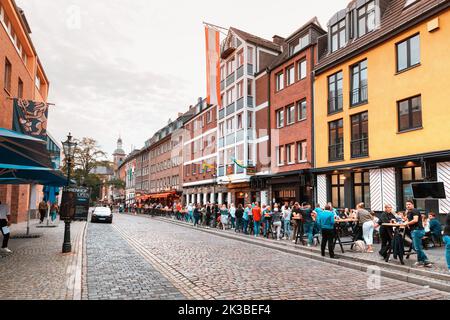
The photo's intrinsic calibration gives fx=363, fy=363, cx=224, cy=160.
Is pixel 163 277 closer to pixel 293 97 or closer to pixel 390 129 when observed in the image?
pixel 390 129

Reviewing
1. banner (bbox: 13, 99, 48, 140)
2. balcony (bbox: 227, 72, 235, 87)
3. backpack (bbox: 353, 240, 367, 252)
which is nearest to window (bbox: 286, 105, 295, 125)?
balcony (bbox: 227, 72, 235, 87)

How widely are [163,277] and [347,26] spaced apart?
61.4ft

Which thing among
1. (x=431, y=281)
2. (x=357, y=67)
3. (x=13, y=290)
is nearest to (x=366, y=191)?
(x=357, y=67)

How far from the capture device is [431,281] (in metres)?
7.82

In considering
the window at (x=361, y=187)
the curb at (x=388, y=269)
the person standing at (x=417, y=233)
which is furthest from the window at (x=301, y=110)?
the person standing at (x=417, y=233)

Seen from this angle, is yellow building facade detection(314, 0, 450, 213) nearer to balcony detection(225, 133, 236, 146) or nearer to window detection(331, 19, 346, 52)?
window detection(331, 19, 346, 52)

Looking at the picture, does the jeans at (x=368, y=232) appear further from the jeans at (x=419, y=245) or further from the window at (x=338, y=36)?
the window at (x=338, y=36)

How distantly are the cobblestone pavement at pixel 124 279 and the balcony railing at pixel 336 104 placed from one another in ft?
49.1

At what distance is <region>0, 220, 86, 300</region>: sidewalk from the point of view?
6.34m

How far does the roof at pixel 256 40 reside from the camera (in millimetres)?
31366

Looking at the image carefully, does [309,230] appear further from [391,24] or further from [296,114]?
[296,114]

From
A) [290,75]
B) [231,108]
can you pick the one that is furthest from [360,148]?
[231,108]

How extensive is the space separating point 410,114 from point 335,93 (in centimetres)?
568

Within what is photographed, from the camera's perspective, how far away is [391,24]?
17938 mm
